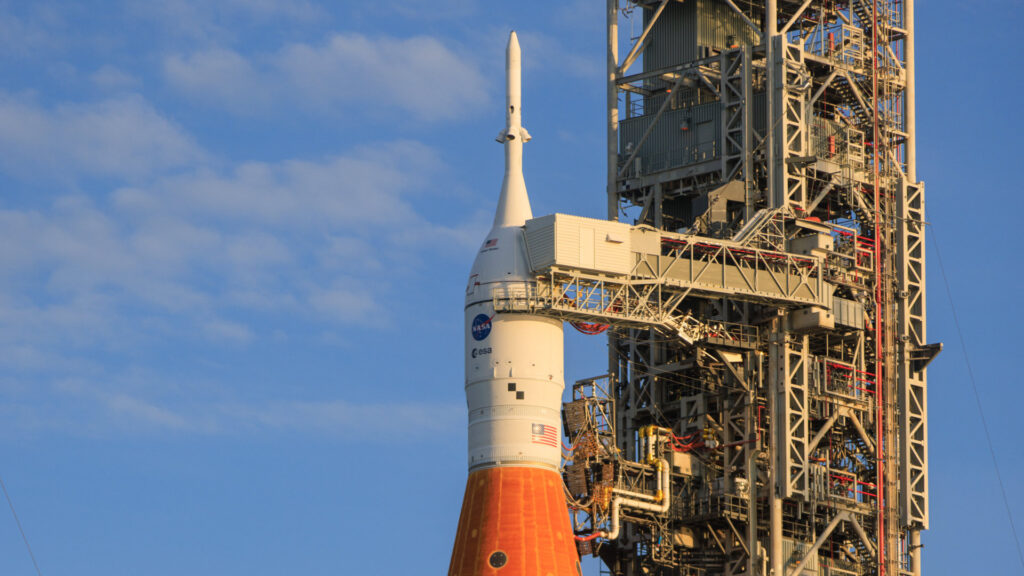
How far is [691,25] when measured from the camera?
125938mm

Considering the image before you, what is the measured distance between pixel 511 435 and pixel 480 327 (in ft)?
17.2

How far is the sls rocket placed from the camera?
Answer: 341 feet

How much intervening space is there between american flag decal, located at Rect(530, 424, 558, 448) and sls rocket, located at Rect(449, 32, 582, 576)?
1.7 inches

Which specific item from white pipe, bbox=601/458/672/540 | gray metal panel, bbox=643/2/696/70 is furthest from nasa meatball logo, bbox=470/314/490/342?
gray metal panel, bbox=643/2/696/70

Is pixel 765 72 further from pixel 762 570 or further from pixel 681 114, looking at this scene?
pixel 762 570

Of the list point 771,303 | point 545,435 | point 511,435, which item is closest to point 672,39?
point 771,303

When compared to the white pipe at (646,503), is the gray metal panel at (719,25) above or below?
above

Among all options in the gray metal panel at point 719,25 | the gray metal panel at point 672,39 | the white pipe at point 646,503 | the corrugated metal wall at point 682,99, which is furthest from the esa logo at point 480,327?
the gray metal panel at point 719,25

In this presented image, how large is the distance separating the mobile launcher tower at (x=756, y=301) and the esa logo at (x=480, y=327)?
285cm

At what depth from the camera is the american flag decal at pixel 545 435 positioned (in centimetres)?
10519

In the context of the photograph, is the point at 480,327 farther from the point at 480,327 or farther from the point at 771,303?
the point at 771,303

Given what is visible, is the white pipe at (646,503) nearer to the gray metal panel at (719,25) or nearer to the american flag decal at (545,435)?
the american flag decal at (545,435)

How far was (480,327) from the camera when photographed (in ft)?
351

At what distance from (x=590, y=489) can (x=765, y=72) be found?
77.4 ft
